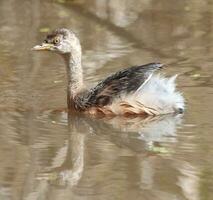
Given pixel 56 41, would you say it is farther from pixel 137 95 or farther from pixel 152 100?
pixel 152 100

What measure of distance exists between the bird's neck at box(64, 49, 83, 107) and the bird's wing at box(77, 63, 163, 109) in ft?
1.27

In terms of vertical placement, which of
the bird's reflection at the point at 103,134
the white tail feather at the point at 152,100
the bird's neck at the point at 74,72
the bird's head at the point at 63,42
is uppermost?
the bird's head at the point at 63,42

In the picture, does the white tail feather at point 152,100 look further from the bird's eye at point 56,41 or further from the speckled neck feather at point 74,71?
the bird's eye at point 56,41

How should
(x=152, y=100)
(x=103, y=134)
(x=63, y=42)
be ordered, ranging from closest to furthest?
(x=103, y=134), (x=152, y=100), (x=63, y=42)

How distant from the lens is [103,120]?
8.95 metres

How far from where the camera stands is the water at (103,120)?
22.9ft

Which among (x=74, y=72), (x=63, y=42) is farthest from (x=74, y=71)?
(x=63, y=42)

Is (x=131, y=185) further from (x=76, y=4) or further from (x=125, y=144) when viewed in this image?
(x=76, y=4)

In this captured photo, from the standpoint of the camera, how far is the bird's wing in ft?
29.2

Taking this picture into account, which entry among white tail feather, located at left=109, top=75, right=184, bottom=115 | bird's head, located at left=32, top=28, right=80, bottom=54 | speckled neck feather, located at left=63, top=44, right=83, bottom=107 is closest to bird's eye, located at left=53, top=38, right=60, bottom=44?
bird's head, located at left=32, top=28, right=80, bottom=54

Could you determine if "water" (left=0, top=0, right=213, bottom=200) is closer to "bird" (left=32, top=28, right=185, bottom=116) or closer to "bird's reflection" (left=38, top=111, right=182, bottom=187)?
"bird's reflection" (left=38, top=111, right=182, bottom=187)

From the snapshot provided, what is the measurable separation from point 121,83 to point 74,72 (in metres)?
0.85

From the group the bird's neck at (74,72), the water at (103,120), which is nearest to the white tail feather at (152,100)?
the water at (103,120)

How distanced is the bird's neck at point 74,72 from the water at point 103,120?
0.83 feet
